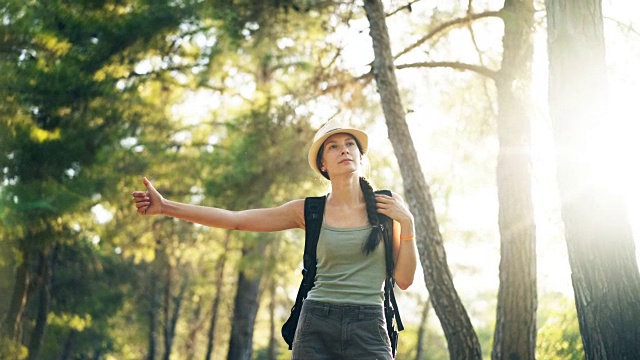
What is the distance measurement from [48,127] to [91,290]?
32.8ft

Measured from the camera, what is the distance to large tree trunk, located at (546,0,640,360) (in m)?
4.75

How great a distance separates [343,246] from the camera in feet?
11.5

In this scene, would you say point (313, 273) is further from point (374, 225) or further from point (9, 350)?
point (9, 350)

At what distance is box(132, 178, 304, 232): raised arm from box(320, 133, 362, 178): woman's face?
23cm

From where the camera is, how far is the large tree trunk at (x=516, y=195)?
27.5 feet

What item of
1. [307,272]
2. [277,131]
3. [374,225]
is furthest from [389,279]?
[277,131]

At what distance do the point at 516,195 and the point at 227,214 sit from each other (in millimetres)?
5644

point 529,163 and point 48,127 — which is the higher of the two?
point 48,127

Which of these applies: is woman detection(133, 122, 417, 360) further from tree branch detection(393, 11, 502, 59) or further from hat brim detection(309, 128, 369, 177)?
tree branch detection(393, 11, 502, 59)

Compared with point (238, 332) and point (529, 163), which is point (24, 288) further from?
point (529, 163)

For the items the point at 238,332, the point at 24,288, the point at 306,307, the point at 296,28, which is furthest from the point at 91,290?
the point at 306,307

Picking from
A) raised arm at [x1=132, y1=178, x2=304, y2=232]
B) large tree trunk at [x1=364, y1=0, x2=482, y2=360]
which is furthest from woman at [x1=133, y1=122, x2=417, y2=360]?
large tree trunk at [x1=364, y1=0, x2=482, y2=360]

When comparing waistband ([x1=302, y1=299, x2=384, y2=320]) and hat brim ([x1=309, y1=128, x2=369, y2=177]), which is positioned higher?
hat brim ([x1=309, y1=128, x2=369, y2=177])

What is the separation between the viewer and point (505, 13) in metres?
8.92
